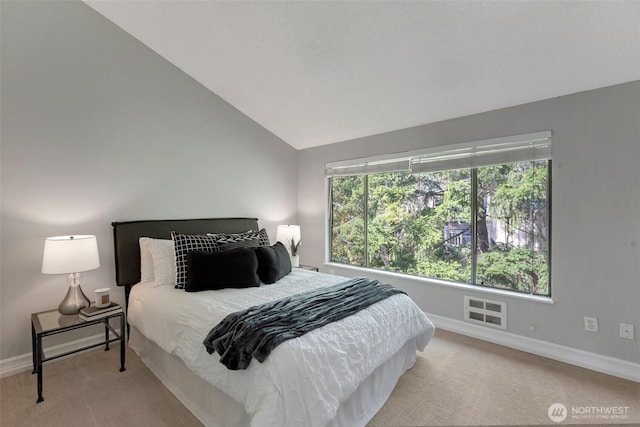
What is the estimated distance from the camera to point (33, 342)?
2398 millimetres

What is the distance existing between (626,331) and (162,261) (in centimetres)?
392

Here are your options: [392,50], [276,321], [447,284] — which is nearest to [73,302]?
[276,321]

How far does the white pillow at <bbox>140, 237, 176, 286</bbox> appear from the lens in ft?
8.84

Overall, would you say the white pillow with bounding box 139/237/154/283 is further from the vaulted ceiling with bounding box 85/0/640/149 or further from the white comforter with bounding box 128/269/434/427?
the vaulted ceiling with bounding box 85/0/640/149

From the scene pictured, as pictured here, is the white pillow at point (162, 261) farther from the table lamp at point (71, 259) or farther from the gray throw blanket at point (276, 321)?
the gray throw blanket at point (276, 321)

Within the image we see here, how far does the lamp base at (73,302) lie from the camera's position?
2.37m

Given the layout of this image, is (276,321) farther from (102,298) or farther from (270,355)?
(102,298)

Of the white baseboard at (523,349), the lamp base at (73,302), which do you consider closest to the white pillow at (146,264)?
the lamp base at (73,302)

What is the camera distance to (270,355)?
151 centimetres

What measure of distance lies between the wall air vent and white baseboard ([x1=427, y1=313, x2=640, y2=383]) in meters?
0.07

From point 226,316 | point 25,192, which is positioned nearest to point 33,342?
point 25,192

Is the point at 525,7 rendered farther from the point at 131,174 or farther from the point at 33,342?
the point at 33,342

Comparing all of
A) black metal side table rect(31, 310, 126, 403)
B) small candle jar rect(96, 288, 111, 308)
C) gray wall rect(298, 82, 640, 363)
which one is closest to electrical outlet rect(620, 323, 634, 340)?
gray wall rect(298, 82, 640, 363)

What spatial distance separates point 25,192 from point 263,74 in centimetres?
234
